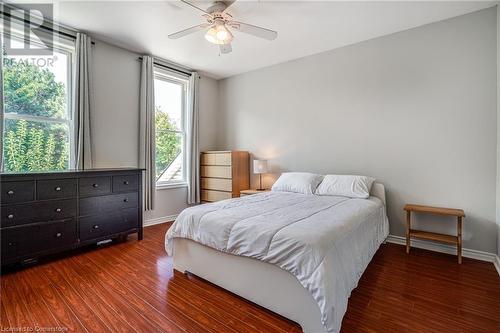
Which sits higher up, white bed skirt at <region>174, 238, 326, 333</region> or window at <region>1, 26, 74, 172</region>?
window at <region>1, 26, 74, 172</region>

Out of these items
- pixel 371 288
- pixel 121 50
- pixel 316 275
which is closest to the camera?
pixel 316 275

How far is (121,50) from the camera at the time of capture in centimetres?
360

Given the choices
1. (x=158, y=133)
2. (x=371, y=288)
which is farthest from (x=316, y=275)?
(x=158, y=133)

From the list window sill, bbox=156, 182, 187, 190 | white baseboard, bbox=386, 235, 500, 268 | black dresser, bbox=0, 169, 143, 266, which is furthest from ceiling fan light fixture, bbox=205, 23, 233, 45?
white baseboard, bbox=386, 235, 500, 268

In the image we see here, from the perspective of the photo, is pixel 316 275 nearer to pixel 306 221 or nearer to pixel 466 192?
pixel 306 221

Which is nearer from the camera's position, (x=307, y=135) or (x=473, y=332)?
(x=473, y=332)

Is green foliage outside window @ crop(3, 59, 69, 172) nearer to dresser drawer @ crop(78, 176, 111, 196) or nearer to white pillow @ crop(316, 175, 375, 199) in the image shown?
dresser drawer @ crop(78, 176, 111, 196)

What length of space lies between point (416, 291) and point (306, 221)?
115 cm

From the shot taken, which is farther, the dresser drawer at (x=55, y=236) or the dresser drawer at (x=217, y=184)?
the dresser drawer at (x=217, y=184)

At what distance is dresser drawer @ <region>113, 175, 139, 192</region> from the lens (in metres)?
3.07

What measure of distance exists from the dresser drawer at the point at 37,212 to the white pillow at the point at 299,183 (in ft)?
8.75

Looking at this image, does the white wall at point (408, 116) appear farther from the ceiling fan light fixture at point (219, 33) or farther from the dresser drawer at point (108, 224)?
the dresser drawer at point (108, 224)

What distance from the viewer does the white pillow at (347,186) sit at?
3.02 meters

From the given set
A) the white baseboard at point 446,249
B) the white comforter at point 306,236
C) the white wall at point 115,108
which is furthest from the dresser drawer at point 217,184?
the white baseboard at point 446,249
